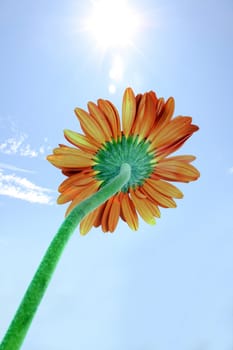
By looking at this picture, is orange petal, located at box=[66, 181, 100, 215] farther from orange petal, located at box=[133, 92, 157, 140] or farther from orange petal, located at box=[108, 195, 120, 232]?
orange petal, located at box=[133, 92, 157, 140]

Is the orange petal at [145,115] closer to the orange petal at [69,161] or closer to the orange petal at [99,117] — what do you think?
the orange petal at [99,117]

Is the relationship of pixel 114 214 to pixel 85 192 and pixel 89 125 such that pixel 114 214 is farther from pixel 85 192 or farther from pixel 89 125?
pixel 89 125

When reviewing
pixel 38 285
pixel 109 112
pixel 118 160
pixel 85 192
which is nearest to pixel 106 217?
pixel 85 192

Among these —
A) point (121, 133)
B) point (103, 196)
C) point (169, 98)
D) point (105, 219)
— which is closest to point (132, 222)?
point (105, 219)

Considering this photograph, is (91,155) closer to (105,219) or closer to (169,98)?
(105,219)

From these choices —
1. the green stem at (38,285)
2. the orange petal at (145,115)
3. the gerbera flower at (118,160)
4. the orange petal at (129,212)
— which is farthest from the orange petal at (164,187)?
the green stem at (38,285)

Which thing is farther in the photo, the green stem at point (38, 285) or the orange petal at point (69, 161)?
the orange petal at point (69, 161)

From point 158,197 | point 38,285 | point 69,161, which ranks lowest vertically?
point 38,285
